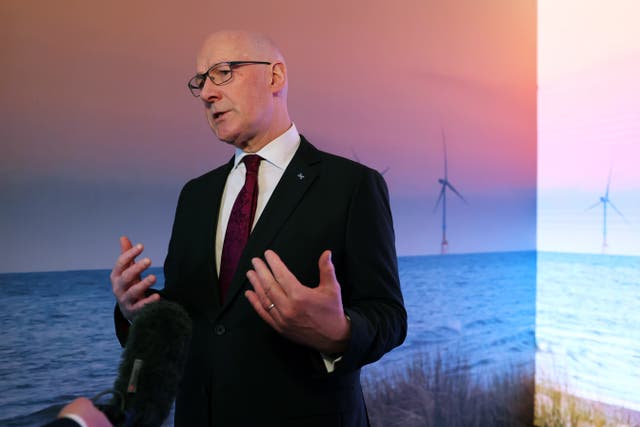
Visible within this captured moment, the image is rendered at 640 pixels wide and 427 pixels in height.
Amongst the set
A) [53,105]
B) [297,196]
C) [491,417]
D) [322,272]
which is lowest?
[491,417]

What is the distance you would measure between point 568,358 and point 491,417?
2.36 feet

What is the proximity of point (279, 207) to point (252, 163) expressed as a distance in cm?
19

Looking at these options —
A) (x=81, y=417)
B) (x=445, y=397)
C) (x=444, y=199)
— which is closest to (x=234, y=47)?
(x=81, y=417)

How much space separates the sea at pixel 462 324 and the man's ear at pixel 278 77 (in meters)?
1.53

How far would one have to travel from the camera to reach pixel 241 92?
1.62 m

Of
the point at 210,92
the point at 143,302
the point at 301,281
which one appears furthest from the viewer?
the point at 210,92

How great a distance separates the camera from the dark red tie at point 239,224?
60.2 inches

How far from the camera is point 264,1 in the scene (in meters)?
3.57

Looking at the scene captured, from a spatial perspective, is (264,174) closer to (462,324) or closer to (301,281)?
(301,281)

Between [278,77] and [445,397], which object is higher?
[278,77]

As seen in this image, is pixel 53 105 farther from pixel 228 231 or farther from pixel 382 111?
pixel 382 111

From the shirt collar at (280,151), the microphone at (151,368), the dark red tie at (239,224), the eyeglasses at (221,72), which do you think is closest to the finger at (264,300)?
the microphone at (151,368)

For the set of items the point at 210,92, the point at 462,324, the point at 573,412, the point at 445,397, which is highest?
the point at 210,92

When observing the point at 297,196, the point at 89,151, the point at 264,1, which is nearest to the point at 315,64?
the point at 264,1
